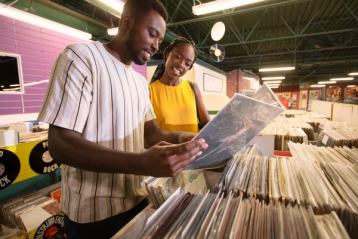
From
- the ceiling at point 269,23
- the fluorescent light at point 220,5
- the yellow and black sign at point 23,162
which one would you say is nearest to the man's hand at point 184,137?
the yellow and black sign at point 23,162

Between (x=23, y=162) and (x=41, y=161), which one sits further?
(x=41, y=161)

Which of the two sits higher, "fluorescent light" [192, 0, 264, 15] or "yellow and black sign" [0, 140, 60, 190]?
"fluorescent light" [192, 0, 264, 15]

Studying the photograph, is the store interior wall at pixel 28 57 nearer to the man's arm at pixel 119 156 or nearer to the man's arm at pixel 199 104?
the man's arm at pixel 199 104

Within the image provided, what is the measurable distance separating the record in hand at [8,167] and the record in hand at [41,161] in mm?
184

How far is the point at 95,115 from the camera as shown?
2.77 feet

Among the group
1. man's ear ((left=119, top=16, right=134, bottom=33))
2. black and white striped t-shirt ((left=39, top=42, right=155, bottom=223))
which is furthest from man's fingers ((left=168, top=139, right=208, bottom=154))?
man's ear ((left=119, top=16, right=134, bottom=33))

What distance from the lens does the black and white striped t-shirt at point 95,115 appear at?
733 mm

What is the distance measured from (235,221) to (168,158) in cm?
27

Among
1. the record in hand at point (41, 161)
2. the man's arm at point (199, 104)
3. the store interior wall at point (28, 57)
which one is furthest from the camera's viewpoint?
the store interior wall at point (28, 57)

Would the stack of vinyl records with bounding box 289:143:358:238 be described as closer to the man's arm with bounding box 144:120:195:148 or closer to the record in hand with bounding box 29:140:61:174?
the man's arm with bounding box 144:120:195:148

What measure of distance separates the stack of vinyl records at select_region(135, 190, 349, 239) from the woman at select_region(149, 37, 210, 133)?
103 cm

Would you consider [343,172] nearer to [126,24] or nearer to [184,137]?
[184,137]

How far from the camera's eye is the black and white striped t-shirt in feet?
2.40

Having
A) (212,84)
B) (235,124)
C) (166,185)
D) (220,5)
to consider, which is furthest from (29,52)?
(212,84)
